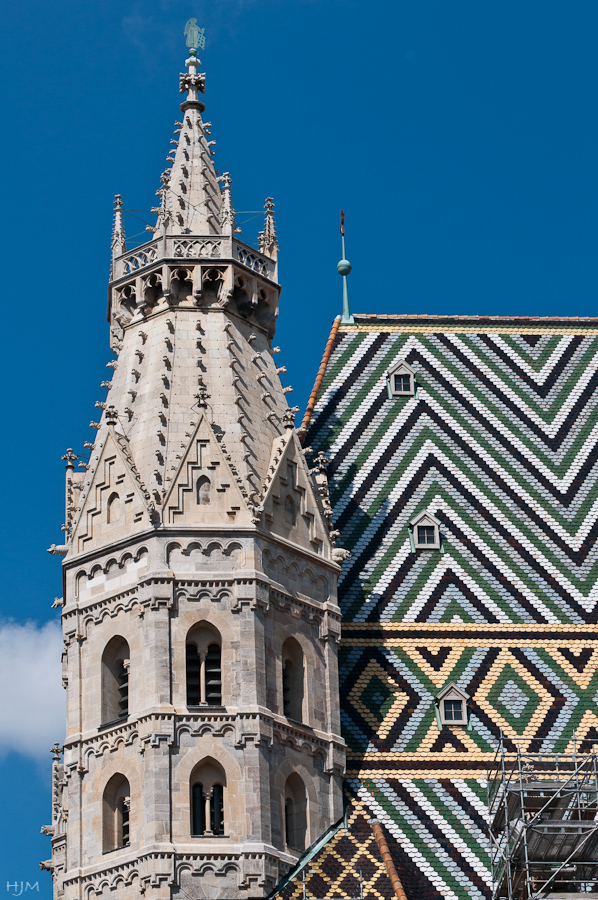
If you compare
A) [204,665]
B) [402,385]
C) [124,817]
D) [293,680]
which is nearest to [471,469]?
[402,385]

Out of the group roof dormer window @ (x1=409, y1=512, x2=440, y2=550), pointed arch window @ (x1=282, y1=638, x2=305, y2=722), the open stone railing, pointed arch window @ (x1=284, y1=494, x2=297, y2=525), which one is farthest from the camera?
roof dormer window @ (x1=409, y1=512, x2=440, y2=550)

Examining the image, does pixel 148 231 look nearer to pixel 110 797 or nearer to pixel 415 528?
pixel 415 528

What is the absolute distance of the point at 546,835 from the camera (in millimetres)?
26172

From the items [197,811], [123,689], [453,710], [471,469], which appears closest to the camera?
[197,811]

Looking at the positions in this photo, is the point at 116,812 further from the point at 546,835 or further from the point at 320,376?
the point at 320,376

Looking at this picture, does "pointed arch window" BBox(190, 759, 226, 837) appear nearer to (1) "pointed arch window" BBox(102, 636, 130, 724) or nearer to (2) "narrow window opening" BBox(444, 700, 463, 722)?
(1) "pointed arch window" BBox(102, 636, 130, 724)

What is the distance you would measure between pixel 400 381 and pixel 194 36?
5.57m

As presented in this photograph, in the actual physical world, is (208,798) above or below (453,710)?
below

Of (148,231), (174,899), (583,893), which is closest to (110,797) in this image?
(174,899)

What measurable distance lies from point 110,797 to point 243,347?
625cm

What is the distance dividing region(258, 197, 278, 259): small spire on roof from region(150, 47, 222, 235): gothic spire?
2.22 ft

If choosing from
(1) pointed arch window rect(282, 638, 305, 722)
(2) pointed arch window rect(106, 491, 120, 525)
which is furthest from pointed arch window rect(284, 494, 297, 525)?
(2) pointed arch window rect(106, 491, 120, 525)

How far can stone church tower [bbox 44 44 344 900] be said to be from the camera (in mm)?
27016

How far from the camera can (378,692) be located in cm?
2981
